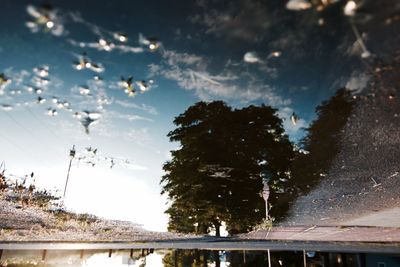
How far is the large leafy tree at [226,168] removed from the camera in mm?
15930

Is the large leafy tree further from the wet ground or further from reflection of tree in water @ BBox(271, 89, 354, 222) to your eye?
reflection of tree in water @ BBox(271, 89, 354, 222)

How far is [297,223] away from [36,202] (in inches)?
340

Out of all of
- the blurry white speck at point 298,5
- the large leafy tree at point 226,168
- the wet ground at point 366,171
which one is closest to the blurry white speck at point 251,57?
the blurry white speck at point 298,5

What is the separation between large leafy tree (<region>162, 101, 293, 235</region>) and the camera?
627 inches

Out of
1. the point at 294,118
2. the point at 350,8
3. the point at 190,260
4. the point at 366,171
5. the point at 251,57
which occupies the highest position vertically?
the point at 251,57

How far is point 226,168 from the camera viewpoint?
53.0 feet

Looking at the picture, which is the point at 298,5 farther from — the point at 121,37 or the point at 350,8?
the point at 121,37

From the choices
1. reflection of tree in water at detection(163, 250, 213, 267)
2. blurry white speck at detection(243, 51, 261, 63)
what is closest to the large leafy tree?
blurry white speck at detection(243, 51, 261, 63)

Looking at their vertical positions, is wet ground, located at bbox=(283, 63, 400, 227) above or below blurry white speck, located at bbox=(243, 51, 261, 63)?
below

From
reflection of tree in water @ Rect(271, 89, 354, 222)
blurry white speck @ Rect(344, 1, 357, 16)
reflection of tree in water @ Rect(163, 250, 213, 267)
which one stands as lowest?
reflection of tree in water @ Rect(163, 250, 213, 267)

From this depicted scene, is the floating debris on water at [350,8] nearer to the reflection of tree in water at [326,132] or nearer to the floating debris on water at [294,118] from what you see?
the reflection of tree in water at [326,132]

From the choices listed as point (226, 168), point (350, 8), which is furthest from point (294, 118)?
point (226, 168)

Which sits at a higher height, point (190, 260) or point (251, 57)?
point (251, 57)

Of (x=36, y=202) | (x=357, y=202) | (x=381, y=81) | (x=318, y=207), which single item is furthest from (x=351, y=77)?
(x=36, y=202)
